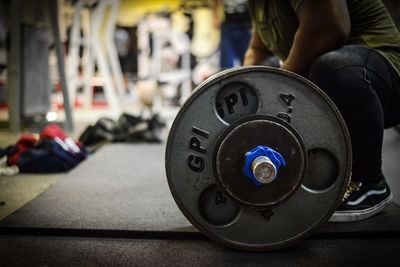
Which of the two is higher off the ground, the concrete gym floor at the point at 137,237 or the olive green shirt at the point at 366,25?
the olive green shirt at the point at 366,25

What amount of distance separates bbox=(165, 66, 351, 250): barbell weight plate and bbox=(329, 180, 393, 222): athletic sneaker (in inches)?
10.6

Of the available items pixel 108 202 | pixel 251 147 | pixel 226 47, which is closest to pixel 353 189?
pixel 251 147

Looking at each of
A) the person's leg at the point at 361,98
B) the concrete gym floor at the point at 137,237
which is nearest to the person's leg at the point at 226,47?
the concrete gym floor at the point at 137,237

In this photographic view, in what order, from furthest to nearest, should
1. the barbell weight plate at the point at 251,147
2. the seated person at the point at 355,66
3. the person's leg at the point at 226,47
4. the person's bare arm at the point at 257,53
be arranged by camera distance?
the person's leg at the point at 226,47 < the person's bare arm at the point at 257,53 < the seated person at the point at 355,66 < the barbell weight plate at the point at 251,147

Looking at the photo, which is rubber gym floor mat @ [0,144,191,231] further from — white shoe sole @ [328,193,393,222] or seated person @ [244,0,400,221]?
seated person @ [244,0,400,221]

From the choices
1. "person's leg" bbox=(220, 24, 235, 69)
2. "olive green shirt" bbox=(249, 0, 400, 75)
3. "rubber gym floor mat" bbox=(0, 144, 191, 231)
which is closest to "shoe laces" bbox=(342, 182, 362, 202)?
"olive green shirt" bbox=(249, 0, 400, 75)

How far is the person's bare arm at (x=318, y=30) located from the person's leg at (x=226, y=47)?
238 cm

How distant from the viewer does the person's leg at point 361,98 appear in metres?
1.17

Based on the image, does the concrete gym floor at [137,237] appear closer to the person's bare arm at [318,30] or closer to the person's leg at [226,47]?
the person's bare arm at [318,30]

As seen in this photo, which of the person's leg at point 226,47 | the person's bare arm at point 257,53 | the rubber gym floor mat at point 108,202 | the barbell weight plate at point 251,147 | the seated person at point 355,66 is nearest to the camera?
the barbell weight plate at point 251,147

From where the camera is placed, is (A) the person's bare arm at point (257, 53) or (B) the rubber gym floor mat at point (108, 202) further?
(A) the person's bare arm at point (257, 53)

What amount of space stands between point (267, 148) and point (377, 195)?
1.83 feet

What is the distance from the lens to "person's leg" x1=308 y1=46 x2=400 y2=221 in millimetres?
1171

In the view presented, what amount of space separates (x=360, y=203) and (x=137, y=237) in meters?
0.71
